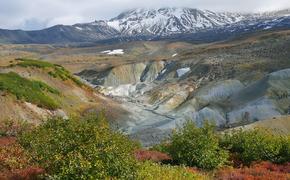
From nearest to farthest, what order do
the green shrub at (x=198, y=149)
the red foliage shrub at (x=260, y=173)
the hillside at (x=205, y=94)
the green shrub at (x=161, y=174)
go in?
1. the green shrub at (x=161, y=174)
2. the red foliage shrub at (x=260, y=173)
3. the green shrub at (x=198, y=149)
4. the hillside at (x=205, y=94)

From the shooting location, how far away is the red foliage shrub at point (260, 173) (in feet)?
67.4

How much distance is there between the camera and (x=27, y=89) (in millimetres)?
71500

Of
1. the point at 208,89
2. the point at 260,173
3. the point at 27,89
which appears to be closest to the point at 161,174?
the point at 260,173

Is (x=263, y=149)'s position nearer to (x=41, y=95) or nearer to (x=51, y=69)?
(x=41, y=95)

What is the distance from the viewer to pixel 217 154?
1025 inches

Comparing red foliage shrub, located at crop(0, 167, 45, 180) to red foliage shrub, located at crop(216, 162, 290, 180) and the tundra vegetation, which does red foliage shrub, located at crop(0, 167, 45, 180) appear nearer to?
the tundra vegetation

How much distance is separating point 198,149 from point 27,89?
49.0m

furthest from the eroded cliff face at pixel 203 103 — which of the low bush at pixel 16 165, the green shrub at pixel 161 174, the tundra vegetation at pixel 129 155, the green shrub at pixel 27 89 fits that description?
the green shrub at pixel 161 174

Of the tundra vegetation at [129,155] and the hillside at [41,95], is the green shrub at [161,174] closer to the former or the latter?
the tundra vegetation at [129,155]

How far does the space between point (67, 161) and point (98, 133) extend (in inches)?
85.1

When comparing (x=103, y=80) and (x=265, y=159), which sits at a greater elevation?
(x=265, y=159)

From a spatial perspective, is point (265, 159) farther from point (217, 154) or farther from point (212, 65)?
point (212, 65)

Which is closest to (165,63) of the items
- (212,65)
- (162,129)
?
(212,65)

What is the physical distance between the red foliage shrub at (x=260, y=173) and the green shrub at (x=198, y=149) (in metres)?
1.71
